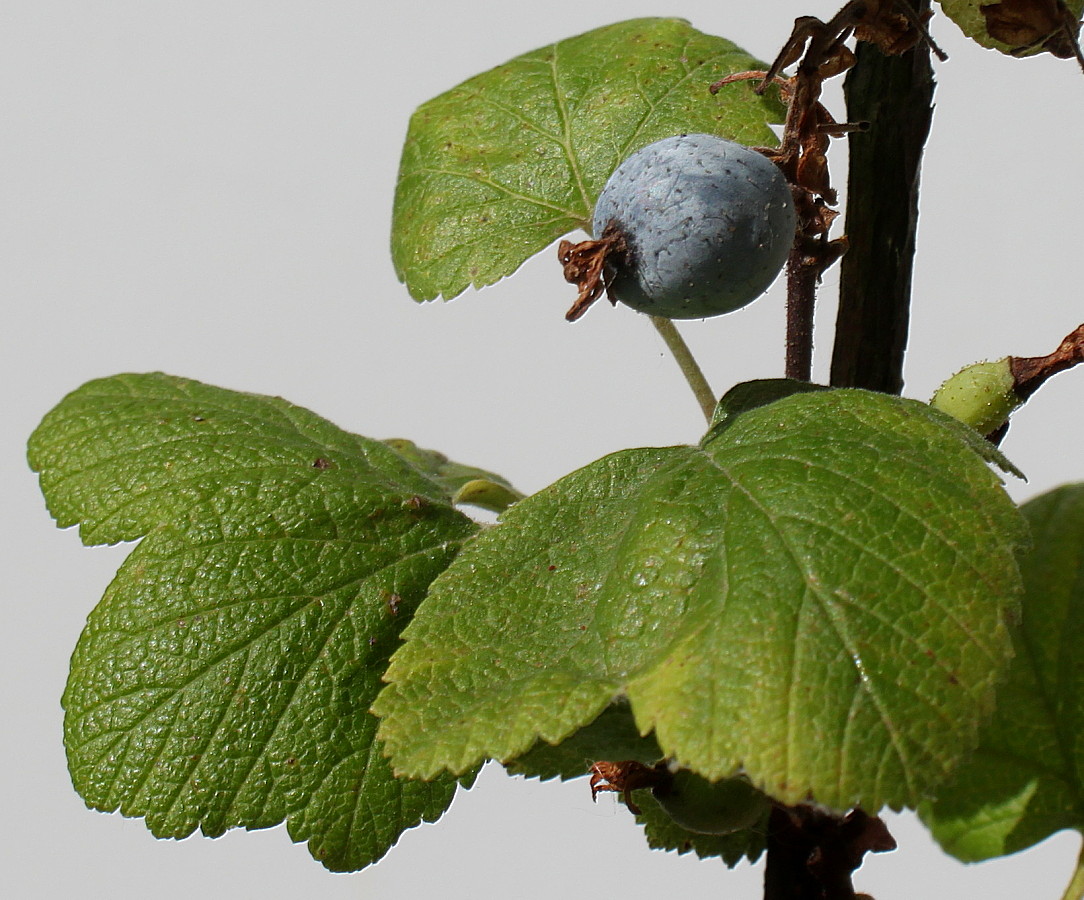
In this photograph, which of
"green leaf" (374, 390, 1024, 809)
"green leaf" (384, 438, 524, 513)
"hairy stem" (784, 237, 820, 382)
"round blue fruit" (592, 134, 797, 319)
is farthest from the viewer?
"green leaf" (384, 438, 524, 513)

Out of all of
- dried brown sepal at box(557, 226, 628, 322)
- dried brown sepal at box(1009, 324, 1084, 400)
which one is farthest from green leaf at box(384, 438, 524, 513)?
dried brown sepal at box(1009, 324, 1084, 400)

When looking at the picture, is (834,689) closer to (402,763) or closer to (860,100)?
(402,763)

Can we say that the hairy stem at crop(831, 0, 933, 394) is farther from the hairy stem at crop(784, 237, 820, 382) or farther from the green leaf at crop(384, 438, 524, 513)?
the green leaf at crop(384, 438, 524, 513)

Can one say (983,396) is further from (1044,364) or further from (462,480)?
(462,480)

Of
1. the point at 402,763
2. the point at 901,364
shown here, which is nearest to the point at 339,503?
the point at 402,763

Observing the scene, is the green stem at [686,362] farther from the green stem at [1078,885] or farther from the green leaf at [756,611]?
the green stem at [1078,885]

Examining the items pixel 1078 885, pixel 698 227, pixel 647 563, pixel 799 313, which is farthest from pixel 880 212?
pixel 1078 885

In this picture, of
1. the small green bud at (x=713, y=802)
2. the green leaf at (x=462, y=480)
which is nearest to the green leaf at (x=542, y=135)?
the green leaf at (x=462, y=480)
